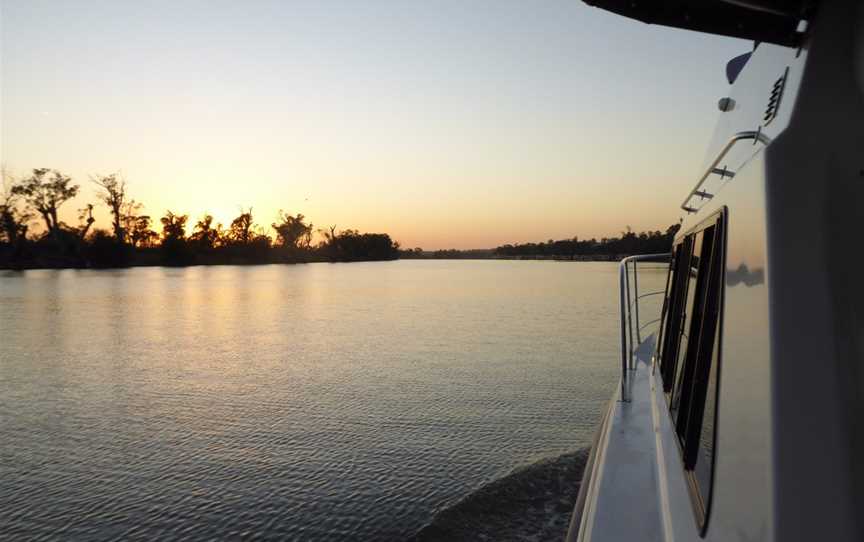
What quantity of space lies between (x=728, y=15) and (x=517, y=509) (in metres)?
4.58

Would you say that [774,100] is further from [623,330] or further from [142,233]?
[142,233]

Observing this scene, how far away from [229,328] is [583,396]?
1196 cm

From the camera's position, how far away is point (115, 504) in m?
5.23

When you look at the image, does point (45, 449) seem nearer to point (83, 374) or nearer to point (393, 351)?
point (83, 374)

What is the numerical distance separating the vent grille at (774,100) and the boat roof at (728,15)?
103mm

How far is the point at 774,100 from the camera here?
4.84 feet

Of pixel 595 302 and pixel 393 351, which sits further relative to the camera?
pixel 595 302

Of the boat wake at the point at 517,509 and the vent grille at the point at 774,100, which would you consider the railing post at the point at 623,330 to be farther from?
the vent grille at the point at 774,100

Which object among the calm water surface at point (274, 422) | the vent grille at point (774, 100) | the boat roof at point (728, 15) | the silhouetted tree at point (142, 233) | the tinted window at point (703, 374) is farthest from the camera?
the silhouetted tree at point (142, 233)

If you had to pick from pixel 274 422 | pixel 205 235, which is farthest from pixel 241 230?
pixel 274 422

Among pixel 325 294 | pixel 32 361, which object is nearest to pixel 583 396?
pixel 32 361

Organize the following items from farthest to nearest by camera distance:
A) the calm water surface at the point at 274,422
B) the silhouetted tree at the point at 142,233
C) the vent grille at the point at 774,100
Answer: the silhouetted tree at the point at 142,233
the calm water surface at the point at 274,422
the vent grille at the point at 774,100

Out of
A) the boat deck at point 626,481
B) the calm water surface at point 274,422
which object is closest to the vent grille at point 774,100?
the boat deck at point 626,481

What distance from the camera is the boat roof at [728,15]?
131 cm
